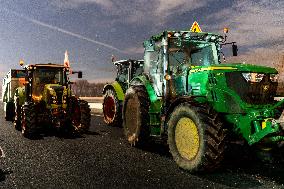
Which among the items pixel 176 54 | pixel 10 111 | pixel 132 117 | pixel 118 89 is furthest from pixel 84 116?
pixel 10 111

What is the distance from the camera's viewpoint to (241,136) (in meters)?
5.68

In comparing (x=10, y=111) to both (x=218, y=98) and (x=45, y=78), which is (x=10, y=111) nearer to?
(x=45, y=78)

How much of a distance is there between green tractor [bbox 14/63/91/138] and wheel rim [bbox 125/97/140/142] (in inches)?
98.5

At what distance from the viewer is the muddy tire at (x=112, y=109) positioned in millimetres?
12131

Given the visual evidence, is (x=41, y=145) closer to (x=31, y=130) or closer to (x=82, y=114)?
(x=31, y=130)

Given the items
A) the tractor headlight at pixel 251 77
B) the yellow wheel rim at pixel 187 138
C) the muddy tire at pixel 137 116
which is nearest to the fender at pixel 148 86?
the muddy tire at pixel 137 116

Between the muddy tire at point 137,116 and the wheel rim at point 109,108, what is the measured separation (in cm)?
401

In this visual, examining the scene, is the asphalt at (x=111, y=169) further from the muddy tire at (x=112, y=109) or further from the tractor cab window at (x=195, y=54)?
the muddy tire at (x=112, y=109)

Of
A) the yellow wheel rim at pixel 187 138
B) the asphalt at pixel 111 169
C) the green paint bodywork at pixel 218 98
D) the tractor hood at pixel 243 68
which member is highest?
the tractor hood at pixel 243 68

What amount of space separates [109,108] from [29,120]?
3.57 meters

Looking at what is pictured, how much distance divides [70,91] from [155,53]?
13.4 feet

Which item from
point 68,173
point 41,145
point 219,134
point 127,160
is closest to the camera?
point 219,134

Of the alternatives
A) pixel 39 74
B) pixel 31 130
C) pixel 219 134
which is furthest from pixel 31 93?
pixel 219 134

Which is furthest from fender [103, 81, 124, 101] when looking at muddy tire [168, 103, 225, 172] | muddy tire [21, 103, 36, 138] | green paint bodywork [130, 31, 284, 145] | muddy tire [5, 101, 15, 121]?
muddy tire [168, 103, 225, 172]
